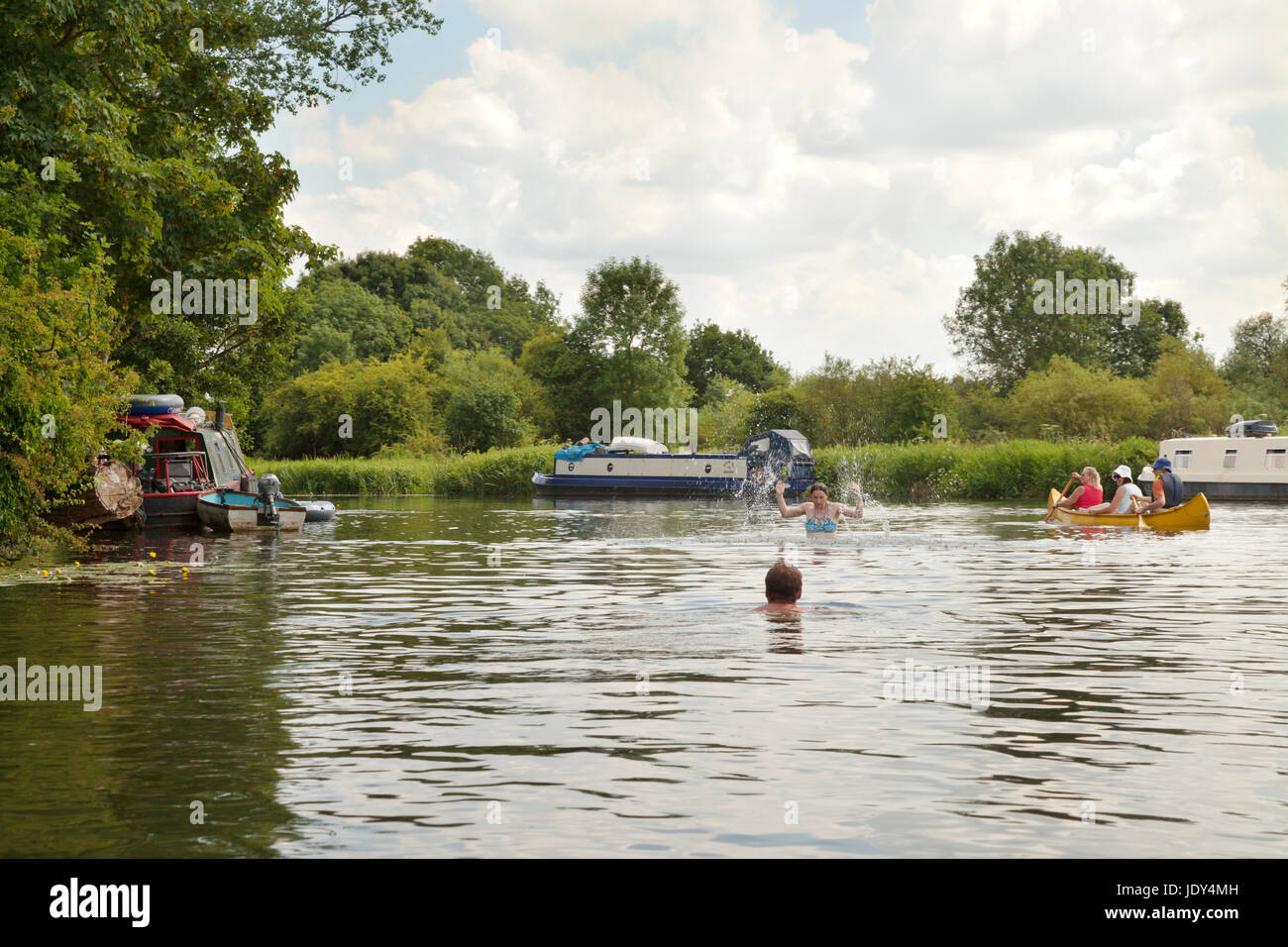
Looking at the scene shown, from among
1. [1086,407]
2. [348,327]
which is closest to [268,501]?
[1086,407]

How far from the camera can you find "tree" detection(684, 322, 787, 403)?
111 meters

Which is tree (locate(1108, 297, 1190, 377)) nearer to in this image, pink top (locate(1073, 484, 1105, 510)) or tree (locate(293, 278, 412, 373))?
tree (locate(293, 278, 412, 373))

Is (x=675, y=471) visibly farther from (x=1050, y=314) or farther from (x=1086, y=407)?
(x=1050, y=314)

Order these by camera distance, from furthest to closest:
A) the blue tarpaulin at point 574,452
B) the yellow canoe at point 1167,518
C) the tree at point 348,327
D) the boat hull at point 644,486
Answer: the tree at point 348,327
the blue tarpaulin at point 574,452
the boat hull at point 644,486
the yellow canoe at point 1167,518

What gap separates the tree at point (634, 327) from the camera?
291 feet

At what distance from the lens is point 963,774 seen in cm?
793

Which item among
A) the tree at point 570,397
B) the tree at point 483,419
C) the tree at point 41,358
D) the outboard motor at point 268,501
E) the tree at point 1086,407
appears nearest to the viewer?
the tree at point 41,358

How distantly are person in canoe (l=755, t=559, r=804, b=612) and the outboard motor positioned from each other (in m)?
21.0

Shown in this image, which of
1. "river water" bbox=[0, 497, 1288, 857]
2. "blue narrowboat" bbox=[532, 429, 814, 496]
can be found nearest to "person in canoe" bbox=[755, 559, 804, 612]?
"river water" bbox=[0, 497, 1288, 857]

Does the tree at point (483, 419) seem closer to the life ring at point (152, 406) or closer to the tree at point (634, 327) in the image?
the tree at point (634, 327)

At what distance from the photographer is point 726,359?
367 ft

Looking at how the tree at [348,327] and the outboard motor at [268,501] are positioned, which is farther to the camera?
the tree at [348,327]

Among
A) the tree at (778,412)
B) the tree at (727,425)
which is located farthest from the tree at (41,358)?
the tree at (727,425)

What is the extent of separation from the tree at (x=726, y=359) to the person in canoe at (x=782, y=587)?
9484 centimetres
